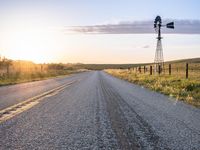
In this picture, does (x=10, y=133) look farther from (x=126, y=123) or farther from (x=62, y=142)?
(x=126, y=123)

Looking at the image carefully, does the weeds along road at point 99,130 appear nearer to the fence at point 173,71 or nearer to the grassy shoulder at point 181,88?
the grassy shoulder at point 181,88

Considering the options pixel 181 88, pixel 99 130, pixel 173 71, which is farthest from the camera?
pixel 173 71

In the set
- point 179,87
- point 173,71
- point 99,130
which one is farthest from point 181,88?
point 173,71

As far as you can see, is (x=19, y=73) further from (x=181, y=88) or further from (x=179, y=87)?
(x=181, y=88)

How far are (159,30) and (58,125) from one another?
4135 centimetres

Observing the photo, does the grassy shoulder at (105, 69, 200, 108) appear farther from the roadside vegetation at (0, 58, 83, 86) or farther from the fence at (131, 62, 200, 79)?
the roadside vegetation at (0, 58, 83, 86)

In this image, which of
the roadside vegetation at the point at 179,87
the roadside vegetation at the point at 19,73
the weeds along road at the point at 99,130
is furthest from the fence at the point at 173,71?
the weeds along road at the point at 99,130

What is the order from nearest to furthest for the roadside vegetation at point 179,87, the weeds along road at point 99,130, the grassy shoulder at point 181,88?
1. the weeds along road at point 99,130
2. the grassy shoulder at point 181,88
3. the roadside vegetation at point 179,87

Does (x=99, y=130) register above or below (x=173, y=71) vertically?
above

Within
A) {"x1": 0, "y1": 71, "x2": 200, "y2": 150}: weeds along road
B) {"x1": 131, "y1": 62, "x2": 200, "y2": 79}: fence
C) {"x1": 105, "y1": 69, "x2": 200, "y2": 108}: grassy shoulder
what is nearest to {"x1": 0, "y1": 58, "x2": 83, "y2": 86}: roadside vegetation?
{"x1": 105, "y1": 69, "x2": 200, "y2": 108}: grassy shoulder

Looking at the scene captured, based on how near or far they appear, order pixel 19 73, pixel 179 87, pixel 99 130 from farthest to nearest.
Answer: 1. pixel 19 73
2. pixel 179 87
3. pixel 99 130

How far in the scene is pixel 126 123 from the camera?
7.70 metres

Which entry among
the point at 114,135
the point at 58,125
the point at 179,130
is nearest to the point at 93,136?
the point at 114,135

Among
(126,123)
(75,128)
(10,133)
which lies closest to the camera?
(10,133)
